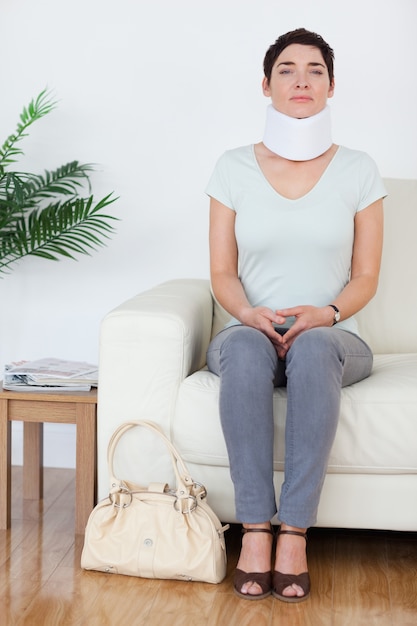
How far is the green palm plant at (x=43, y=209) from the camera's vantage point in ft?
8.73

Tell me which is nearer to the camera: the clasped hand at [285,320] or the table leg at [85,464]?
Result: the clasped hand at [285,320]

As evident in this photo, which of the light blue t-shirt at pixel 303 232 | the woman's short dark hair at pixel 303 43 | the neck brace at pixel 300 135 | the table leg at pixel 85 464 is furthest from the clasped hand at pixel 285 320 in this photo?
the woman's short dark hair at pixel 303 43

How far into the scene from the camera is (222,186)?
2.24 meters

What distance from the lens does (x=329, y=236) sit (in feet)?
7.06

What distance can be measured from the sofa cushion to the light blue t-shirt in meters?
0.24

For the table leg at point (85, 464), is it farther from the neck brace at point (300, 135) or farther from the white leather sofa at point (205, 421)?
the neck brace at point (300, 135)

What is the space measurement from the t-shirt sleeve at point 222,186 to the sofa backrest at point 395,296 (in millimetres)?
483

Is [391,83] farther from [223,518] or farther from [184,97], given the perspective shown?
[223,518]

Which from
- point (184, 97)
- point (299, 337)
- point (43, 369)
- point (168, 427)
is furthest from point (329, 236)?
point (184, 97)

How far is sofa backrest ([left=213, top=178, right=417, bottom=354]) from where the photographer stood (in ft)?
8.38

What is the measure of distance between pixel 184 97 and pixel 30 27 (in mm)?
580

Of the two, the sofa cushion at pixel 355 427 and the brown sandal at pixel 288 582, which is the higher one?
the sofa cushion at pixel 355 427

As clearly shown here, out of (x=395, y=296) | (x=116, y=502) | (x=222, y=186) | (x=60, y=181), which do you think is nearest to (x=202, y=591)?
(x=116, y=502)

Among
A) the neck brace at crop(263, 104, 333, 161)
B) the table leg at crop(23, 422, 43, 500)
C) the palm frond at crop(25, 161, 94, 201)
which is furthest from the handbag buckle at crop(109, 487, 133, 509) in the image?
the palm frond at crop(25, 161, 94, 201)
